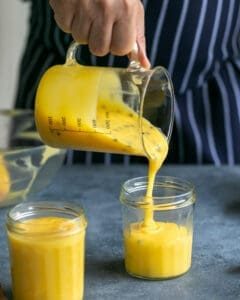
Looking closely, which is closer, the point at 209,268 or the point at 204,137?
the point at 209,268

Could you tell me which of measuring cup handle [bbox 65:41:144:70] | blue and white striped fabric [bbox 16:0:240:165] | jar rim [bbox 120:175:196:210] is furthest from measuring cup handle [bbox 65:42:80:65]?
blue and white striped fabric [bbox 16:0:240:165]

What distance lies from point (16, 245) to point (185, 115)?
0.67 meters

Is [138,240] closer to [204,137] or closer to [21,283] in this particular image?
[21,283]

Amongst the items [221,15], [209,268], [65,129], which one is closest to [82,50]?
[221,15]

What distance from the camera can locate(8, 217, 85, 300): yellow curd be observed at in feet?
3.21

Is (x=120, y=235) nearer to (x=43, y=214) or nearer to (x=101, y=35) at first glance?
(x=43, y=214)

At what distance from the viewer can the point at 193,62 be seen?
1559 mm

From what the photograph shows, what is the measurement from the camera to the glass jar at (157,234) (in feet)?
3.57

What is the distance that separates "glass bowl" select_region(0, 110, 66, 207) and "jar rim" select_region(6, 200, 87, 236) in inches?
10.3

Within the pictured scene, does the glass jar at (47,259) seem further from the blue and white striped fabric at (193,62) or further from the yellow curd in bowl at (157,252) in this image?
the blue and white striped fabric at (193,62)

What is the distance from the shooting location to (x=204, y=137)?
5.25 ft

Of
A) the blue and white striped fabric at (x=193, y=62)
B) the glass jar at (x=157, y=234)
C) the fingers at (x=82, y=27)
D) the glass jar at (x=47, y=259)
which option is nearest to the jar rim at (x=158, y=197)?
the glass jar at (x=157, y=234)

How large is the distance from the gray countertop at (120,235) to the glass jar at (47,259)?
43 mm

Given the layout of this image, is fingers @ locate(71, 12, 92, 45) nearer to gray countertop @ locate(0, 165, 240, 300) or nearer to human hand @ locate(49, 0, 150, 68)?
human hand @ locate(49, 0, 150, 68)
